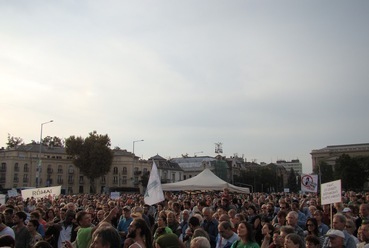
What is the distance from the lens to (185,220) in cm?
1049

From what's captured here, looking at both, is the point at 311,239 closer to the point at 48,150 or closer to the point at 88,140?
the point at 88,140

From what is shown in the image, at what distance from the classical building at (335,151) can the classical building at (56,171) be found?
251 feet

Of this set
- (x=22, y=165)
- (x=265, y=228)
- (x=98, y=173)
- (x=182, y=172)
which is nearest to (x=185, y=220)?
(x=265, y=228)

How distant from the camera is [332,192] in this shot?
10.7 meters

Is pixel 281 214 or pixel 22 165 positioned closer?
pixel 281 214

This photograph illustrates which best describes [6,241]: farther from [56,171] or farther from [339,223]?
[56,171]

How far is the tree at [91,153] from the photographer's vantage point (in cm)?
7806

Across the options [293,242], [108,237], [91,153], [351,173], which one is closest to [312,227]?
[293,242]

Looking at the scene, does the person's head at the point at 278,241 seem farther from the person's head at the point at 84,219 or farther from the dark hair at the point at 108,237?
the dark hair at the point at 108,237

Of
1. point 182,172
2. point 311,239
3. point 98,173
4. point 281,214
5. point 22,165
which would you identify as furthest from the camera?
point 182,172

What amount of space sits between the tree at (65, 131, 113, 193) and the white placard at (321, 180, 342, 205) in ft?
230

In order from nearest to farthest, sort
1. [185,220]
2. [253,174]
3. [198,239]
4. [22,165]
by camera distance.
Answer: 1. [198,239]
2. [185,220]
3. [22,165]
4. [253,174]

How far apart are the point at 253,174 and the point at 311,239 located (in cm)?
10360

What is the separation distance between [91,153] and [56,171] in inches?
854
